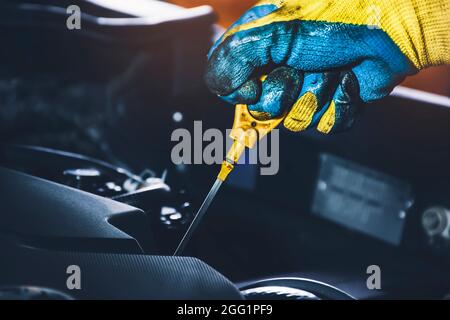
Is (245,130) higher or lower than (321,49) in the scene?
lower

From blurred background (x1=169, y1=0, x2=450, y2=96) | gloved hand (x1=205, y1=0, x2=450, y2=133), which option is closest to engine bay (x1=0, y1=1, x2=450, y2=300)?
blurred background (x1=169, y1=0, x2=450, y2=96)

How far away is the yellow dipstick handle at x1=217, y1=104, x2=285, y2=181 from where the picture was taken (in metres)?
1.21

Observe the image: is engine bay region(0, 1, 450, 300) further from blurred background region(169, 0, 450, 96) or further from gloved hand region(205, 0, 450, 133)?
gloved hand region(205, 0, 450, 133)

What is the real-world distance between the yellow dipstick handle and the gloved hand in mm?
18

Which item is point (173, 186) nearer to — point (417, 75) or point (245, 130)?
point (245, 130)

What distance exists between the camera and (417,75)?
139 cm

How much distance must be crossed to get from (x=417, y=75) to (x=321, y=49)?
30 cm

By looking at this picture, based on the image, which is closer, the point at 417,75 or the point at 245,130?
the point at 245,130

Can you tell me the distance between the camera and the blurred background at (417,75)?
51.5 inches

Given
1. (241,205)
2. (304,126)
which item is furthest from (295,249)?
(304,126)

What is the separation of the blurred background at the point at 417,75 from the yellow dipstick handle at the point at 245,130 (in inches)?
7.0

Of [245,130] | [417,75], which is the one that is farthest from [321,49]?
[417,75]

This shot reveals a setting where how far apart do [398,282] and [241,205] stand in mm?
495
